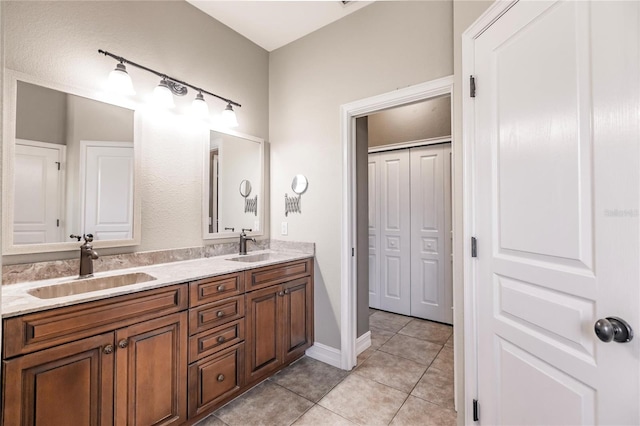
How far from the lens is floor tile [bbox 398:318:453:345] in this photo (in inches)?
119

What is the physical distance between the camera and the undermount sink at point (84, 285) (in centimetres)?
159

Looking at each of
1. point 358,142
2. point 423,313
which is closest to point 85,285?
point 358,142

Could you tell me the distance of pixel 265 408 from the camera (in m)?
1.97

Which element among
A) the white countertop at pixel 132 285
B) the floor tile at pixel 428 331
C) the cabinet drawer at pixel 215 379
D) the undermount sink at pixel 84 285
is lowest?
the floor tile at pixel 428 331

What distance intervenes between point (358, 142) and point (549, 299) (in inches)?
73.5

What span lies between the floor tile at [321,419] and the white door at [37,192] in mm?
1781

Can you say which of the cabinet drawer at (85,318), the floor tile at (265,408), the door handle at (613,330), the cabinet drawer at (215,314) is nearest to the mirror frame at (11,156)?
the cabinet drawer at (85,318)

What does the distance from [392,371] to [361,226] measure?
47.2 inches

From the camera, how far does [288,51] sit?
291 centimetres

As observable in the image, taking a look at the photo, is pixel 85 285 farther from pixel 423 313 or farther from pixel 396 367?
pixel 423 313

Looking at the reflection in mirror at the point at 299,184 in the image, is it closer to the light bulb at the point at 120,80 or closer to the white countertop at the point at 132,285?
the white countertop at the point at 132,285

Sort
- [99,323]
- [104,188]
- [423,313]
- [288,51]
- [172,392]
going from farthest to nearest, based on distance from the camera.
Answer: [423,313], [288,51], [104,188], [172,392], [99,323]

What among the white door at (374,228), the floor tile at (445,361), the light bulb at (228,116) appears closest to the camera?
the floor tile at (445,361)

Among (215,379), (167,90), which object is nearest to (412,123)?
(167,90)
